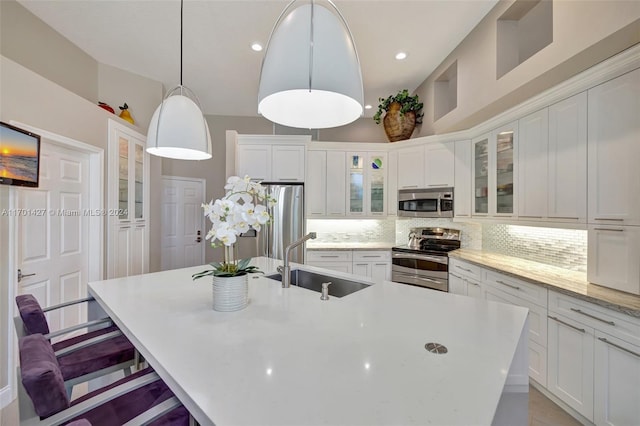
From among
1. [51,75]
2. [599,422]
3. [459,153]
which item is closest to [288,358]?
[599,422]

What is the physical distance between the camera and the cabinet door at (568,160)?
6.42ft

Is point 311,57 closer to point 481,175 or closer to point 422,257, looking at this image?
point 481,175

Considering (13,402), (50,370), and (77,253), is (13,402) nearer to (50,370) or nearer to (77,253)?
(77,253)

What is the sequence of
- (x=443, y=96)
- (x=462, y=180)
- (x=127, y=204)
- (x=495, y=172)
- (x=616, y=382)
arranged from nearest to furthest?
(x=616, y=382) < (x=495, y=172) < (x=127, y=204) < (x=462, y=180) < (x=443, y=96)

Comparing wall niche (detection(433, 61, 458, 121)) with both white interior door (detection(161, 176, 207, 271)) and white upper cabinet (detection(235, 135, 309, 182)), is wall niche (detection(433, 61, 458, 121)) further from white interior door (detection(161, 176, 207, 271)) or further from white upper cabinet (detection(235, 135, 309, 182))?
white interior door (detection(161, 176, 207, 271))

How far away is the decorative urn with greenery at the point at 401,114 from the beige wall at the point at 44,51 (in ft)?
11.9

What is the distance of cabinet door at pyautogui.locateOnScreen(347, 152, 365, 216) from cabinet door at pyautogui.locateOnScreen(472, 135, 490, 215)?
59.0 inches

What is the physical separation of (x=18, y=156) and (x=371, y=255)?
11.9ft

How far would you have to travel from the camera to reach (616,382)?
1.55 metres

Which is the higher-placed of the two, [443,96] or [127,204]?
[443,96]

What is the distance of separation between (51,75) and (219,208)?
2966mm

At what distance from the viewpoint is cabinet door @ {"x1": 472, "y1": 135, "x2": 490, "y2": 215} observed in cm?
310

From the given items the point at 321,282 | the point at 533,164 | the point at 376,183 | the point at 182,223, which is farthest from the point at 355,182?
the point at 182,223

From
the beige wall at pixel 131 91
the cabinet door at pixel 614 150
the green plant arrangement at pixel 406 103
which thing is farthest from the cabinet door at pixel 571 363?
the beige wall at pixel 131 91
